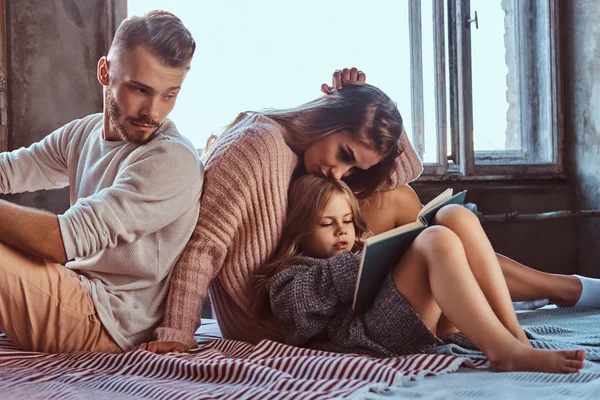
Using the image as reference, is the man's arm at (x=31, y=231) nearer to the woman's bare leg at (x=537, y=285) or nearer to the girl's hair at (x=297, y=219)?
the girl's hair at (x=297, y=219)

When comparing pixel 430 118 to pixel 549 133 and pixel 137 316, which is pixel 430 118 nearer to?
pixel 549 133

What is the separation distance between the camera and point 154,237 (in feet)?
5.36

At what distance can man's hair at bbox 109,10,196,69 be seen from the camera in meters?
1.59

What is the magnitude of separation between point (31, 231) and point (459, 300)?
2.81ft

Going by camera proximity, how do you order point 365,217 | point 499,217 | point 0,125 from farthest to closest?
point 499,217 < point 0,125 < point 365,217

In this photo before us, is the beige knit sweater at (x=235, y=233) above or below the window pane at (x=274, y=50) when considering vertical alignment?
below

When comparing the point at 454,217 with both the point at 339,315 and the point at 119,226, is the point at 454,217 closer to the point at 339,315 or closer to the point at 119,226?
the point at 339,315

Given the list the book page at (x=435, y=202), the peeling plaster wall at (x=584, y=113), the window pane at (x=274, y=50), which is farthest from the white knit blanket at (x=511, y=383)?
the peeling plaster wall at (x=584, y=113)

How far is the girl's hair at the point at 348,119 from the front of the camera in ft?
6.33

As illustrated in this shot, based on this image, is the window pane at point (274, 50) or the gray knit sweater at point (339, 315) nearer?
the gray knit sweater at point (339, 315)

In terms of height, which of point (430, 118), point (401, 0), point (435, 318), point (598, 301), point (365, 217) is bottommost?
point (598, 301)

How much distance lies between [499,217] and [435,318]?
1.66 meters

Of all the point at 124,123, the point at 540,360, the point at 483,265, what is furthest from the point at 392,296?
the point at 124,123

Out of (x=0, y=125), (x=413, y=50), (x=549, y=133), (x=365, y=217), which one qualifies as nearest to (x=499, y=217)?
(x=549, y=133)
